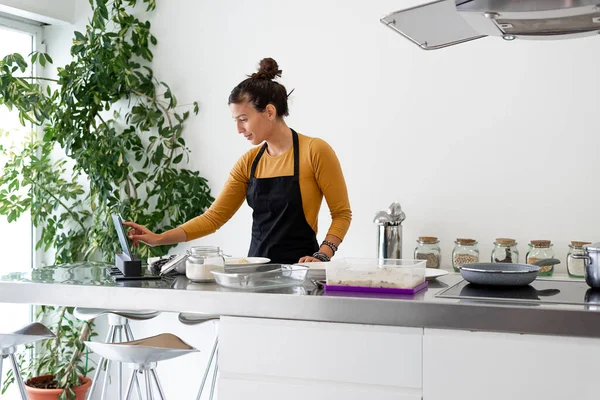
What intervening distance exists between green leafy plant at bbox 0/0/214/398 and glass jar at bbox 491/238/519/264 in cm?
167

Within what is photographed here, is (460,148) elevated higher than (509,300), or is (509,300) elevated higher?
(460,148)

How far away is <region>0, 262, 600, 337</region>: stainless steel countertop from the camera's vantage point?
1897 millimetres

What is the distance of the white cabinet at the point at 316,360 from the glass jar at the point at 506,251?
1640mm

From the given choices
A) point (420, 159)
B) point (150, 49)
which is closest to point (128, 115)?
point (150, 49)

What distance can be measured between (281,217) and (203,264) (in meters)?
0.93

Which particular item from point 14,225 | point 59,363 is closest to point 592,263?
point 59,363

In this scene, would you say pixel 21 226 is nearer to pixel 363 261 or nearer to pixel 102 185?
pixel 102 185

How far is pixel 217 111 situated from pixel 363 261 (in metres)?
2.28

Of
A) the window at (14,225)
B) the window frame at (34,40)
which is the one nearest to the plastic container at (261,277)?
the window at (14,225)

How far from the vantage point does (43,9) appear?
4.38m

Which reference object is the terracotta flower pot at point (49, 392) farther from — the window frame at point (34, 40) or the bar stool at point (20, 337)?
the bar stool at point (20, 337)

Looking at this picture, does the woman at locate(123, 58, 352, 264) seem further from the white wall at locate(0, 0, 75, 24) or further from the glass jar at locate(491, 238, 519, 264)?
the white wall at locate(0, 0, 75, 24)

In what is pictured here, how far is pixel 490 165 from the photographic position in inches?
148

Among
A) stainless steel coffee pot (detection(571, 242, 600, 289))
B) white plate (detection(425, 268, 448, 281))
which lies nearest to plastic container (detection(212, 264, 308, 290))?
white plate (detection(425, 268, 448, 281))
